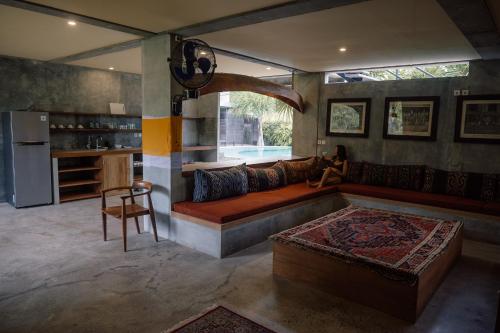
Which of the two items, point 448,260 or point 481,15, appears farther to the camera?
point 448,260

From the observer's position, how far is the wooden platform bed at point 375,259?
8.66ft

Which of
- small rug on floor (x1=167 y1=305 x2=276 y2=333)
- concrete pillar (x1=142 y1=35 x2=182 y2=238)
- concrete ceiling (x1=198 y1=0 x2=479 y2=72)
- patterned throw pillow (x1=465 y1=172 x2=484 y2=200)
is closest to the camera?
small rug on floor (x1=167 y1=305 x2=276 y2=333)

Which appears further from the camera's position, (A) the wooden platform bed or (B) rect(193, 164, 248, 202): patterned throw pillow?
(B) rect(193, 164, 248, 202): patterned throw pillow

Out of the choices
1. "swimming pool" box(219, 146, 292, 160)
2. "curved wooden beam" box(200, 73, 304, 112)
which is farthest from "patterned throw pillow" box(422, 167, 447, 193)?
"swimming pool" box(219, 146, 292, 160)

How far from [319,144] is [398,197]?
7.19 ft

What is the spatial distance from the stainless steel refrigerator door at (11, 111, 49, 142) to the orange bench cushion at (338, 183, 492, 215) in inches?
199

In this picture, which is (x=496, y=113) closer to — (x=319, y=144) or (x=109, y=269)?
(x=319, y=144)

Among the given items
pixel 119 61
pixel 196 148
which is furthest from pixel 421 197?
pixel 119 61

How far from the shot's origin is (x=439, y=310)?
2750 mm

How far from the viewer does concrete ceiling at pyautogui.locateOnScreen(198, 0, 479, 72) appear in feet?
10.7

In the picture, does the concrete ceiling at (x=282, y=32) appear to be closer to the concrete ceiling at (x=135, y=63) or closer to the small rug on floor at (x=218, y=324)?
the concrete ceiling at (x=135, y=63)

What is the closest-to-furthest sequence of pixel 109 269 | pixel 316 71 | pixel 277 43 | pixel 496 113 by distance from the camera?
pixel 109 269 < pixel 277 43 < pixel 496 113 < pixel 316 71

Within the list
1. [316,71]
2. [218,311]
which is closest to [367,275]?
[218,311]

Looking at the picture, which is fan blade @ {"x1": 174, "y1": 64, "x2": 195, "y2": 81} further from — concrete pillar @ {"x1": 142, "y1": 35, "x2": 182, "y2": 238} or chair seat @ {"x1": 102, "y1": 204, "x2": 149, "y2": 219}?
chair seat @ {"x1": 102, "y1": 204, "x2": 149, "y2": 219}
